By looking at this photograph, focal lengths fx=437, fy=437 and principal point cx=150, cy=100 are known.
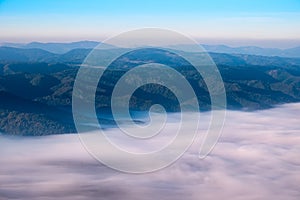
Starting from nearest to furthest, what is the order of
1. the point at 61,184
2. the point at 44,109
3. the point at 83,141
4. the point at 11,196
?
1. the point at 11,196
2. the point at 61,184
3. the point at 83,141
4. the point at 44,109

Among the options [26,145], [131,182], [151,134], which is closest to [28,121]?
[26,145]

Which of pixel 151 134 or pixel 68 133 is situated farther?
pixel 151 134

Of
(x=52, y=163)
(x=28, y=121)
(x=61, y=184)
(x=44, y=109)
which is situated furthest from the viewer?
(x=44, y=109)

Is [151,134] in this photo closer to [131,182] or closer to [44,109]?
[44,109]

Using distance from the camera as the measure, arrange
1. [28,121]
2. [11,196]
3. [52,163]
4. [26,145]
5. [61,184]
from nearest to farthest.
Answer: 1. [11,196]
2. [61,184]
3. [52,163]
4. [26,145]
5. [28,121]

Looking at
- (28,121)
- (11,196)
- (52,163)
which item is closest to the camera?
(11,196)

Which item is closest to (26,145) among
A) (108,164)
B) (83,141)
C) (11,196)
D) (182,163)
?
(83,141)

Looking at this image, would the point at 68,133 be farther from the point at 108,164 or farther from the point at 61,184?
the point at 61,184

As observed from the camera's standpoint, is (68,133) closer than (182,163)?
No
